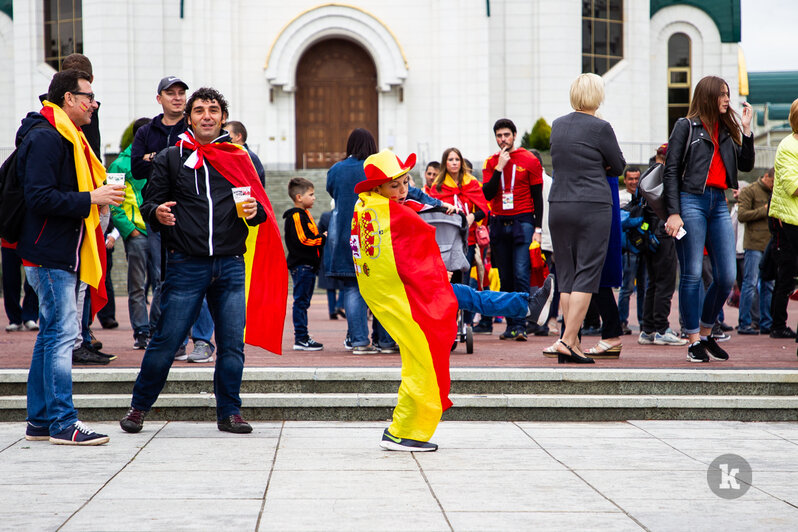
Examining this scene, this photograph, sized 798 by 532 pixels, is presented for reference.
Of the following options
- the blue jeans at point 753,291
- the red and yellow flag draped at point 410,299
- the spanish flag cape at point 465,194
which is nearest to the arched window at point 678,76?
the blue jeans at point 753,291

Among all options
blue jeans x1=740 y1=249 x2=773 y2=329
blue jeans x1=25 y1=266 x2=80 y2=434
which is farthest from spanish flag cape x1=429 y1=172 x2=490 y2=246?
blue jeans x1=25 y1=266 x2=80 y2=434

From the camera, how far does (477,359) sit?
8.21 metres

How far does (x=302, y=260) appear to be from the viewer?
30.6 ft

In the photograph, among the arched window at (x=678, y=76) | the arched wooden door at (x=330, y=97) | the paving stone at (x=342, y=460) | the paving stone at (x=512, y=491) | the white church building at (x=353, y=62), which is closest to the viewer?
the paving stone at (x=512, y=491)

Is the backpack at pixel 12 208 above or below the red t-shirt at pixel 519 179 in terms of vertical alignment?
below

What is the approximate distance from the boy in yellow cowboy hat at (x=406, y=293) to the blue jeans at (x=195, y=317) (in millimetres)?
861

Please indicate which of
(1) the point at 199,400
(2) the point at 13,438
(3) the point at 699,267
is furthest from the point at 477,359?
(2) the point at 13,438

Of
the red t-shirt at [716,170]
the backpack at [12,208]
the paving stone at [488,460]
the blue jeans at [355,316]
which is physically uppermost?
the red t-shirt at [716,170]

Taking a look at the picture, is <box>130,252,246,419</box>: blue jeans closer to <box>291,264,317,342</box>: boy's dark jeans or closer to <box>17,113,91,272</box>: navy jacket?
<box>17,113,91,272</box>: navy jacket

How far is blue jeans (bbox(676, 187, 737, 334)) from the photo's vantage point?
25.2ft

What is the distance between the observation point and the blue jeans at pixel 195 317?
606 centimetres

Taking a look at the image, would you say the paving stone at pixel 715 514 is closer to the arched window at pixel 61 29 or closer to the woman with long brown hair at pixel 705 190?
the woman with long brown hair at pixel 705 190

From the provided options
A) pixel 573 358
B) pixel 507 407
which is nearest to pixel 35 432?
pixel 507 407

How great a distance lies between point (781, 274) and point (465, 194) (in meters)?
3.37
